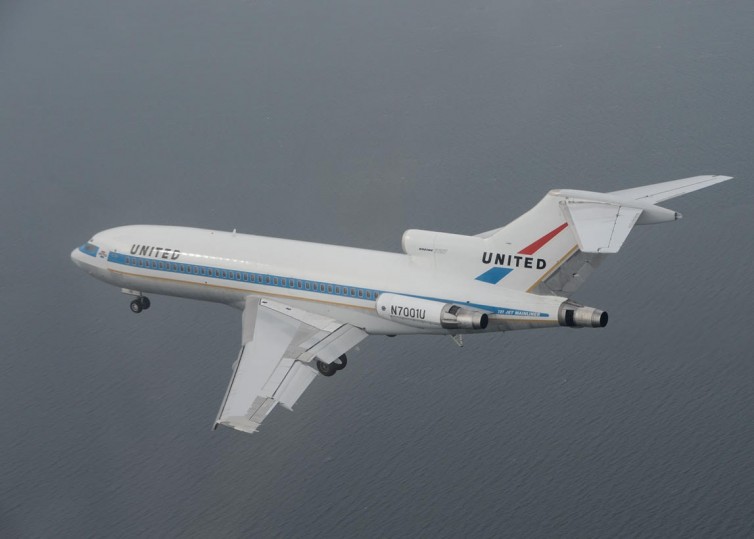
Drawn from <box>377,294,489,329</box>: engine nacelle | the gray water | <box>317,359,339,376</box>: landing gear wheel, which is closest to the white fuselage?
<box>377,294,489,329</box>: engine nacelle

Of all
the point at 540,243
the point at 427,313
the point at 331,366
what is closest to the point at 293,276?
the point at 331,366

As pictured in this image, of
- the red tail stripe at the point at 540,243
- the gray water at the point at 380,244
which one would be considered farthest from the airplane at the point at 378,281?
the gray water at the point at 380,244

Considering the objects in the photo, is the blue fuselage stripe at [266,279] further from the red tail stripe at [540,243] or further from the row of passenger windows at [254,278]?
the red tail stripe at [540,243]

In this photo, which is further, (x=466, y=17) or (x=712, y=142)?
(x=466, y=17)

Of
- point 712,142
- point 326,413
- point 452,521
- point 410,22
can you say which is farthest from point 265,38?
→ point 452,521

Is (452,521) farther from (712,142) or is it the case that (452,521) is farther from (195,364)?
(712,142)

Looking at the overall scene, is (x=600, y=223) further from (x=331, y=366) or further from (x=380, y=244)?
(x=380, y=244)
